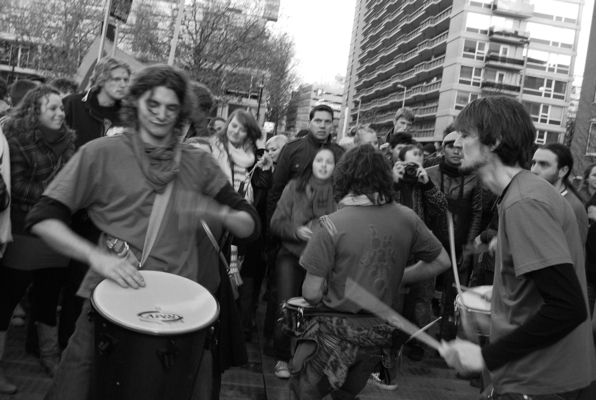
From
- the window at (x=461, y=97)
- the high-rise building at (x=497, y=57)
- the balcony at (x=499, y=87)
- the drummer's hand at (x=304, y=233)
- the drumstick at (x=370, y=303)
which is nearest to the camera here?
the drumstick at (x=370, y=303)

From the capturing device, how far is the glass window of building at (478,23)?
64750mm

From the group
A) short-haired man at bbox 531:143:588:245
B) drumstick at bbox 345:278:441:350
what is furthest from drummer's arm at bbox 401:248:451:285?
short-haired man at bbox 531:143:588:245

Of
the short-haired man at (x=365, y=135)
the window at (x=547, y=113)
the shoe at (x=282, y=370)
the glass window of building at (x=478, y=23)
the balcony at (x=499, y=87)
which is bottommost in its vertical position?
the shoe at (x=282, y=370)

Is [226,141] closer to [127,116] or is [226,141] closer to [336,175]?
[336,175]

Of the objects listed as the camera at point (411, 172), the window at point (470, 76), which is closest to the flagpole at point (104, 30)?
the camera at point (411, 172)

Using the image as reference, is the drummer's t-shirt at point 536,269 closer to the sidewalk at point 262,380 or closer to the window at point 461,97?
the sidewalk at point 262,380

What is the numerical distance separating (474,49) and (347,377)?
67.0m

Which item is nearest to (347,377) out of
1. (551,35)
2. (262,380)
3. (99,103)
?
(262,380)

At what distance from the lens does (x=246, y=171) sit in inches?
213

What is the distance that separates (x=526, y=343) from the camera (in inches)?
76.0

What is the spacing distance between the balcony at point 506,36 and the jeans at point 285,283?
65530 millimetres

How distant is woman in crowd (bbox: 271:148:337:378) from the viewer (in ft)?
16.5

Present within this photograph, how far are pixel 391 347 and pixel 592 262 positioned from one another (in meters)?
2.16

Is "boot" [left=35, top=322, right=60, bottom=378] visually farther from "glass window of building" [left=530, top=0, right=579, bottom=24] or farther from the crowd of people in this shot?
"glass window of building" [left=530, top=0, right=579, bottom=24]
